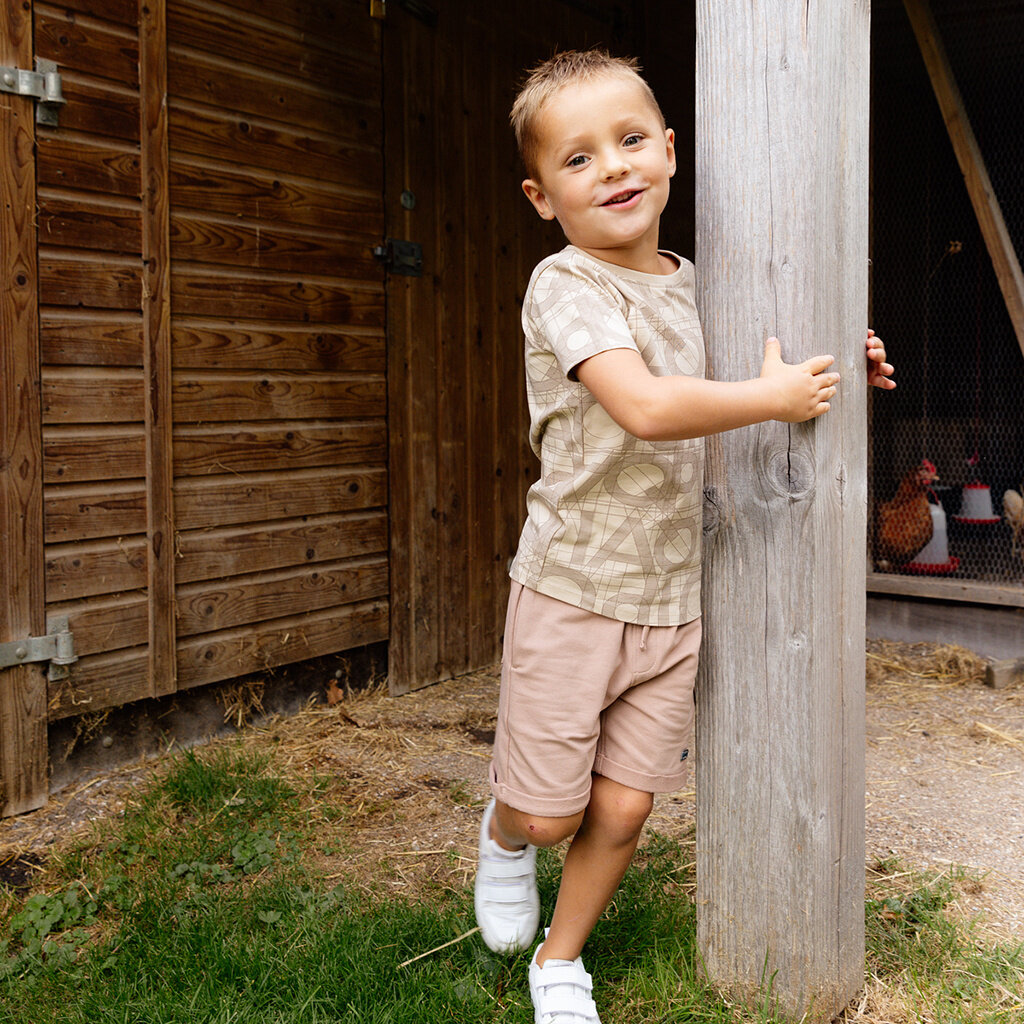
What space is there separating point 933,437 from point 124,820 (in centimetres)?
464

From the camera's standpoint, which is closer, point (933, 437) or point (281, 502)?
point (281, 502)

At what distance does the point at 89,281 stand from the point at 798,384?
7.59ft

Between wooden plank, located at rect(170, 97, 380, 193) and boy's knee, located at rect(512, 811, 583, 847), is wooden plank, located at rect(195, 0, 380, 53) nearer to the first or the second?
wooden plank, located at rect(170, 97, 380, 193)

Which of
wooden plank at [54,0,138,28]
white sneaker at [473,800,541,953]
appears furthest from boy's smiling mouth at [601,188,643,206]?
wooden plank at [54,0,138,28]

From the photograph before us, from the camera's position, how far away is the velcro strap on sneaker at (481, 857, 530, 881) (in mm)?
1908

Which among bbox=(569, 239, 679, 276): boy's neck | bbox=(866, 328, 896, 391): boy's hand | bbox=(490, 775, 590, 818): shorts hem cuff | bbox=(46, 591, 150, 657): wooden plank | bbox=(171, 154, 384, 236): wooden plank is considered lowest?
bbox=(490, 775, 590, 818): shorts hem cuff

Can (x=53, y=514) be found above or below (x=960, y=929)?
above

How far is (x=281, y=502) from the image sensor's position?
369cm

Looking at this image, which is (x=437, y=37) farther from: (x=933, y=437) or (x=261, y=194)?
(x=933, y=437)

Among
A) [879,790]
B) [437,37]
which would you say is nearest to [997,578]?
[879,790]

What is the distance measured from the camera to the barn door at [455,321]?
159 inches

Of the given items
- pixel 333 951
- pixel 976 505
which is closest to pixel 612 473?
pixel 333 951

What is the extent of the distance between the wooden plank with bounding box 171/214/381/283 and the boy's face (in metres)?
2.06

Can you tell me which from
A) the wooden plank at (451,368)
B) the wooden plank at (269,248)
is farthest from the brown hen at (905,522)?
the wooden plank at (269,248)
